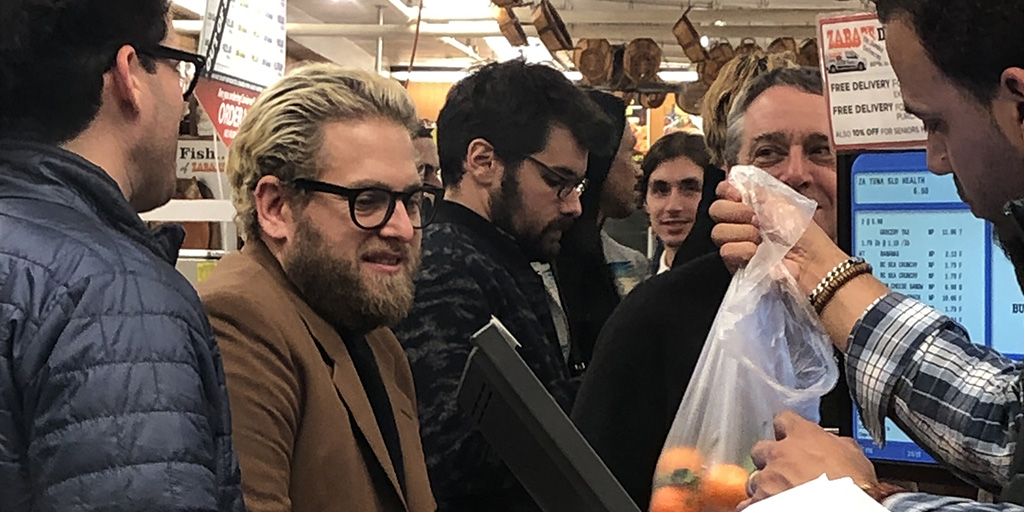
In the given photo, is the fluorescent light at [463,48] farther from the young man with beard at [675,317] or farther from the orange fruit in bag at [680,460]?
the orange fruit in bag at [680,460]

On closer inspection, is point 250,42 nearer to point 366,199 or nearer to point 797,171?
point 366,199

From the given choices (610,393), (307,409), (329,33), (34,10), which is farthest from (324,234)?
(329,33)

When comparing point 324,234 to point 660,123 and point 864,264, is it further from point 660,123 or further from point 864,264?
point 660,123

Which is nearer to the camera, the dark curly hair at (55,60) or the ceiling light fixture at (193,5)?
the dark curly hair at (55,60)

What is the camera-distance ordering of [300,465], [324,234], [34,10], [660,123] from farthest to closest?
[660,123]
[324,234]
[300,465]
[34,10]

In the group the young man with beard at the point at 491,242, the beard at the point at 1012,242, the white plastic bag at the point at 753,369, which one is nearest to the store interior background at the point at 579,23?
the young man with beard at the point at 491,242

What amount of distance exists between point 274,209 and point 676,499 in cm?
94

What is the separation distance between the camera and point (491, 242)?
2.42 metres

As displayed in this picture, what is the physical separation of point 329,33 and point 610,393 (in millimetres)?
6918

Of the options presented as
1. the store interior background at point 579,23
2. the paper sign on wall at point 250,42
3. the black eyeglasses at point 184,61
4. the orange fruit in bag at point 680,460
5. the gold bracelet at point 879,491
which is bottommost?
the orange fruit in bag at point 680,460

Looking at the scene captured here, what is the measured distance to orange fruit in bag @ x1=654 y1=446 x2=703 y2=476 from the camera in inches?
55.9

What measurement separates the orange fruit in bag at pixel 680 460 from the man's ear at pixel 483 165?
1.28 meters

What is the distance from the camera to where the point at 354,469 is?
5.50ft

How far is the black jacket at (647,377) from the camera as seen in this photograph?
5.83 ft
